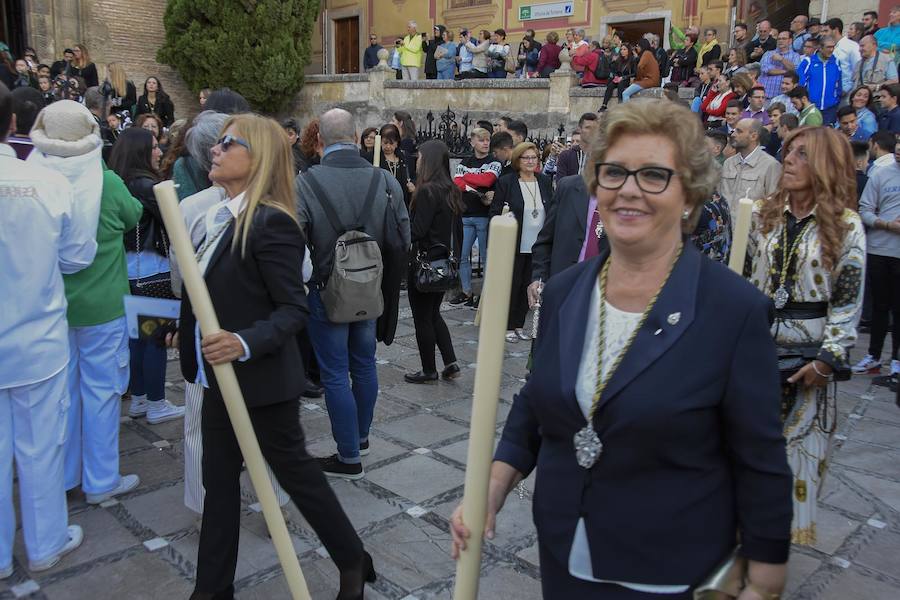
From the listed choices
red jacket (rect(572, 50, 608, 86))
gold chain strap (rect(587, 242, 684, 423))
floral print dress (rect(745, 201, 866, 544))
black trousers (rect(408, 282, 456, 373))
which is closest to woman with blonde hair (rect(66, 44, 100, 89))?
red jacket (rect(572, 50, 608, 86))

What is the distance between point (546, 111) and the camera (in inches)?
714

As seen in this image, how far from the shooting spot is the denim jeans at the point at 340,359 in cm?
416

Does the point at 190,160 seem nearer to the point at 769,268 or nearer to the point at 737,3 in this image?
the point at 769,268

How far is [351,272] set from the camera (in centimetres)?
405

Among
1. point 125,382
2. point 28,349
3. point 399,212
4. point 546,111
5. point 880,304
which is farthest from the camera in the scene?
point 546,111

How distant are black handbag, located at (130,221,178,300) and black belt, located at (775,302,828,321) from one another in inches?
114

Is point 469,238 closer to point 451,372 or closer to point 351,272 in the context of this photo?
point 451,372

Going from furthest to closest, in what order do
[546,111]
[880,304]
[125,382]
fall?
[546,111], [880,304], [125,382]

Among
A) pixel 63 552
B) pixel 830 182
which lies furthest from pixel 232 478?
pixel 830 182

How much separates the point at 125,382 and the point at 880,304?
5.96 metres

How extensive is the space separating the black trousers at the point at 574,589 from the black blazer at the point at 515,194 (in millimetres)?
5316

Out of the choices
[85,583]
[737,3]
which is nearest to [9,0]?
[737,3]

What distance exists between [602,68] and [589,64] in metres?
0.34

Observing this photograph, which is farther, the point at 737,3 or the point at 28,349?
A: the point at 737,3
